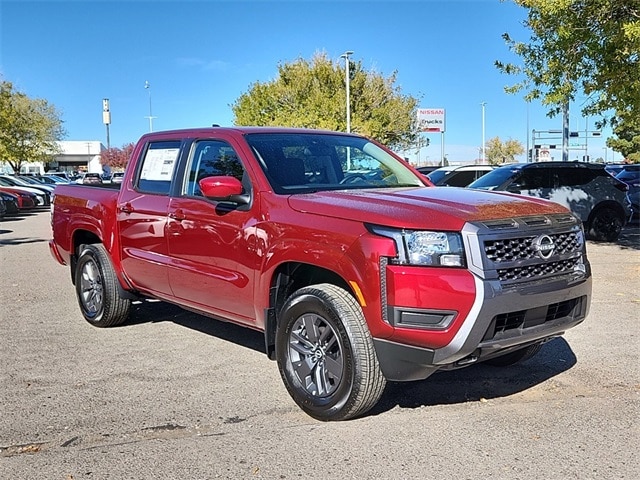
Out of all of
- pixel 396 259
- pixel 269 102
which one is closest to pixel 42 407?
pixel 396 259

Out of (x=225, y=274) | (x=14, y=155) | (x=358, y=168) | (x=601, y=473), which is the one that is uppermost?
(x=14, y=155)

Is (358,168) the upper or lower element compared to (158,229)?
upper

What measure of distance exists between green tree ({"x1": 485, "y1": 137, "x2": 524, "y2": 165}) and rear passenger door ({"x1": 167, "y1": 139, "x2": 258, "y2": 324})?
8626cm

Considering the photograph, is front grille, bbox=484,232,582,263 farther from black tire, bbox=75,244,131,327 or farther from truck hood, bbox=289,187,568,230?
black tire, bbox=75,244,131,327

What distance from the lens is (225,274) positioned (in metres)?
4.72

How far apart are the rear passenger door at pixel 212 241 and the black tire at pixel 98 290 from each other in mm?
1228

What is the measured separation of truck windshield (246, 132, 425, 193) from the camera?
15.4ft

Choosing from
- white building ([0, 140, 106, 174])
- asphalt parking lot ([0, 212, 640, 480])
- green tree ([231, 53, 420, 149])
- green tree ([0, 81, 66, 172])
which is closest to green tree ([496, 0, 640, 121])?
asphalt parking lot ([0, 212, 640, 480])

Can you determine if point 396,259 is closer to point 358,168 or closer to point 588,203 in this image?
point 358,168

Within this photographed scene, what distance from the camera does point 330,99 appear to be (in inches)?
1394

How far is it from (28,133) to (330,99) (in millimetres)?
25338

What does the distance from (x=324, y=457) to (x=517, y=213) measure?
72.7 inches

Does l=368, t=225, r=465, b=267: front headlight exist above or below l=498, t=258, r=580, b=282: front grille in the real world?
above

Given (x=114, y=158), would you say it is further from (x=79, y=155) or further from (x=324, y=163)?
(x=324, y=163)
